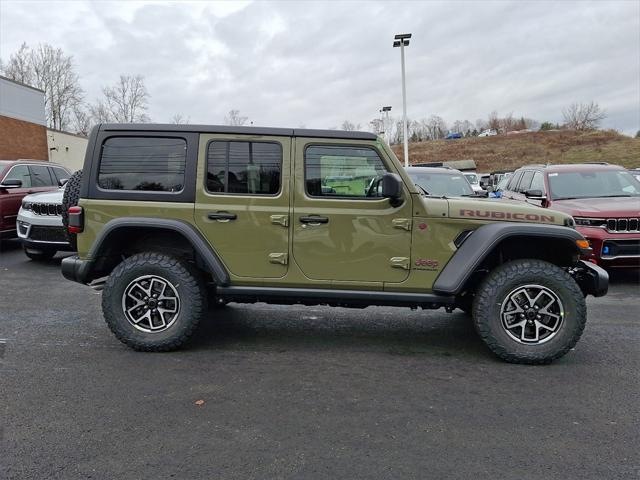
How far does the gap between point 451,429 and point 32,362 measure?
3397mm

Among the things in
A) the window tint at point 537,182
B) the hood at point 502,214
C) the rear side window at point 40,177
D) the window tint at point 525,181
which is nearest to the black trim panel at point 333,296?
the hood at point 502,214

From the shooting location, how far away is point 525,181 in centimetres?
952

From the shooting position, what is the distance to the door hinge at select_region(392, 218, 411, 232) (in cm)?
423

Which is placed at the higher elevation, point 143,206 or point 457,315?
point 143,206

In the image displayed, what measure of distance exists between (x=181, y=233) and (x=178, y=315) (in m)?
0.73

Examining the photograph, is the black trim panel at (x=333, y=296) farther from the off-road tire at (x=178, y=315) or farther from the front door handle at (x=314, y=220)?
the front door handle at (x=314, y=220)

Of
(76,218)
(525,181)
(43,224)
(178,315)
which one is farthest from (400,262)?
(43,224)

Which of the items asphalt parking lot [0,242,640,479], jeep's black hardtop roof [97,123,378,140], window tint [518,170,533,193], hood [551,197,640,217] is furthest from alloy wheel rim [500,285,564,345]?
window tint [518,170,533,193]

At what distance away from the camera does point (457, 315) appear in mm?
5816

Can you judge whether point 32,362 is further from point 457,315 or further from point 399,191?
point 457,315

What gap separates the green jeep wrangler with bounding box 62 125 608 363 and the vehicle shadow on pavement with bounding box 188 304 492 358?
1.60 feet

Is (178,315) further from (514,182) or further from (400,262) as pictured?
(514,182)

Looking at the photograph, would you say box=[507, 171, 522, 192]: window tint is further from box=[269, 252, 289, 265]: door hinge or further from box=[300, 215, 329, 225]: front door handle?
box=[269, 252, 289, 265]: door hinge

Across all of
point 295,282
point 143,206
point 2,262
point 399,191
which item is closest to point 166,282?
point 143,206
